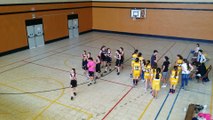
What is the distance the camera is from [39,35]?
17.6 metres

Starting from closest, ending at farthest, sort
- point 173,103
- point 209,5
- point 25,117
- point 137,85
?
point 25,117, point 173,103, point 137,85, point 209,5

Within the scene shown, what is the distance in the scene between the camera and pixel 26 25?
16422mm

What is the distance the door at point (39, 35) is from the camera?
56.7 feet

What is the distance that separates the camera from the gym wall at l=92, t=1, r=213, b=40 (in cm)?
1856

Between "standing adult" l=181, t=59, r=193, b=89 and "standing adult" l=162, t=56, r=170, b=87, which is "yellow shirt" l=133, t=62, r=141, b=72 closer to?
"standing adult" l=162, t=56, r=170, b=87

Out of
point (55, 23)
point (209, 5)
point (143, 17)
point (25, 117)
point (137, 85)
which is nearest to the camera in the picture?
point (25, 117)

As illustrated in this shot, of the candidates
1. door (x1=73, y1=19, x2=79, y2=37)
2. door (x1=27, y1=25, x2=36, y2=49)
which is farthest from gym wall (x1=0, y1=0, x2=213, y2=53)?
door (x1=73, y1=19, x2=79, y2=37)

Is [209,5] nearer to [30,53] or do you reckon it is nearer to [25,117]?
[30,53]

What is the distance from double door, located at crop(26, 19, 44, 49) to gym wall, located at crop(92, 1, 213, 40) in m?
8.19

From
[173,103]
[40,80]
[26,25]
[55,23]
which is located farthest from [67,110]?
[55,23]

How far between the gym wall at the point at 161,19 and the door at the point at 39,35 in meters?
8.10

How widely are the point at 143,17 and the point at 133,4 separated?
1.77 m

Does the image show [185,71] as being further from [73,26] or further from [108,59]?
[73,26]

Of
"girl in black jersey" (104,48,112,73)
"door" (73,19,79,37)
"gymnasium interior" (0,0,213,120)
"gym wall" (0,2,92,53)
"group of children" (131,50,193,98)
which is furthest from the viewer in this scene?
"door" (73,19,79,37)
